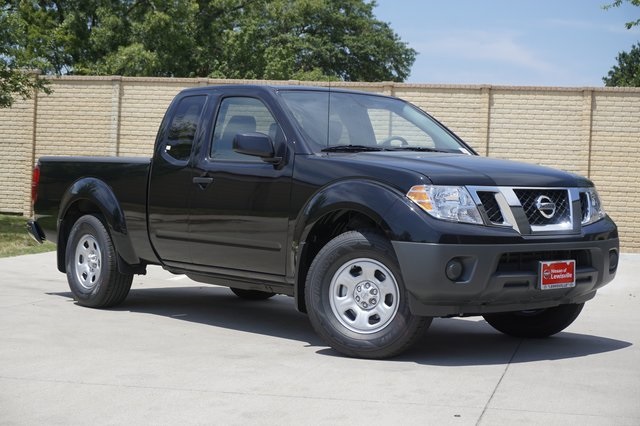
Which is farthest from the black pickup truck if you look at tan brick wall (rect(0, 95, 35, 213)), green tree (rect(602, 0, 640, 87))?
green tree (rect(602, 0, 640, 87))

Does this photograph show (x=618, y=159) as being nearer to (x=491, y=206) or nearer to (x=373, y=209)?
(x=491, y=206)

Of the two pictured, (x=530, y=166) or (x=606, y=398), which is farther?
(x=530, y=166)

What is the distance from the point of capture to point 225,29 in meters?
42.4

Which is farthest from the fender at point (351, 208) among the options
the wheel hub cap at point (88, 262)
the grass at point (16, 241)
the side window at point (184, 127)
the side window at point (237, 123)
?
the grass at point (16, 241)

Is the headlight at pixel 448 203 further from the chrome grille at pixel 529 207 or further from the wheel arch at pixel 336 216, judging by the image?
the wheel arch at pixel 336 216

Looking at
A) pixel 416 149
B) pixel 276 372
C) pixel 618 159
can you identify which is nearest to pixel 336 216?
pixel 416 149

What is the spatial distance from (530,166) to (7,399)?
3811 mm

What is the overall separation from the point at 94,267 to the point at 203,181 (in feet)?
5.77

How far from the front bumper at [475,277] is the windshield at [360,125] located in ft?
4.25

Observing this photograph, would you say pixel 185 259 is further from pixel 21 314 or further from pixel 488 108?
pixel 488 108

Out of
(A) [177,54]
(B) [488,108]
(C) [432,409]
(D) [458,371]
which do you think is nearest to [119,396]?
(C) [432,409]

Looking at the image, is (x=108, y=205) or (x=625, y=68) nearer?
(x=108, y=205)

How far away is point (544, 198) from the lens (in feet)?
22.6

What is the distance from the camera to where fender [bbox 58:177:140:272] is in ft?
28.9
